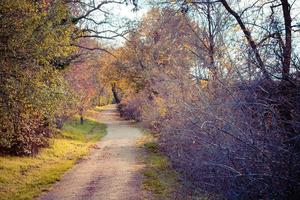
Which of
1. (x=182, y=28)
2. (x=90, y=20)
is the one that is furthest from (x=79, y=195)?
(x=90, y=20)

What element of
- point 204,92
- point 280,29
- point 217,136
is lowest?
point 217,136

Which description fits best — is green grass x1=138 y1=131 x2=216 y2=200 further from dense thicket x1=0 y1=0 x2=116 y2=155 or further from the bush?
dense thicket x1=0 y1=0 x2=116 y2=155

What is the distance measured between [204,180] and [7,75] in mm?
6176

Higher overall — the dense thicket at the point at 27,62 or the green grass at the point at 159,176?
the dense thicket at the point at 27,62

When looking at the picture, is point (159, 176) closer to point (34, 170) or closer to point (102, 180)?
point (102, 180)

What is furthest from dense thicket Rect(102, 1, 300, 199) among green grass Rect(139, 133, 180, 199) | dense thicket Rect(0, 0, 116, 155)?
dense thicket Rect(0, 0, 116, 155)

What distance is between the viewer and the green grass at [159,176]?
38.7 ft

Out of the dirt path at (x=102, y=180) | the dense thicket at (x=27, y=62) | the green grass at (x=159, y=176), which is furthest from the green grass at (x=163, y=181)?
the dense thicket at (x=27, y=62)

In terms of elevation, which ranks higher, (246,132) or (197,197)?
(246,132)

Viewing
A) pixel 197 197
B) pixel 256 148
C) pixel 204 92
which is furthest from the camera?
pixel 204 92

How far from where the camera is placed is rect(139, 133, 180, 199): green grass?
11.8 metres

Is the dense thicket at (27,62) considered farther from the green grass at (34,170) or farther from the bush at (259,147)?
the bush at (259,147)

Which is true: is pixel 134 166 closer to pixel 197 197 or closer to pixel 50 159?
pixel 50 159

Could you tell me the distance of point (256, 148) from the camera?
6434 mm
